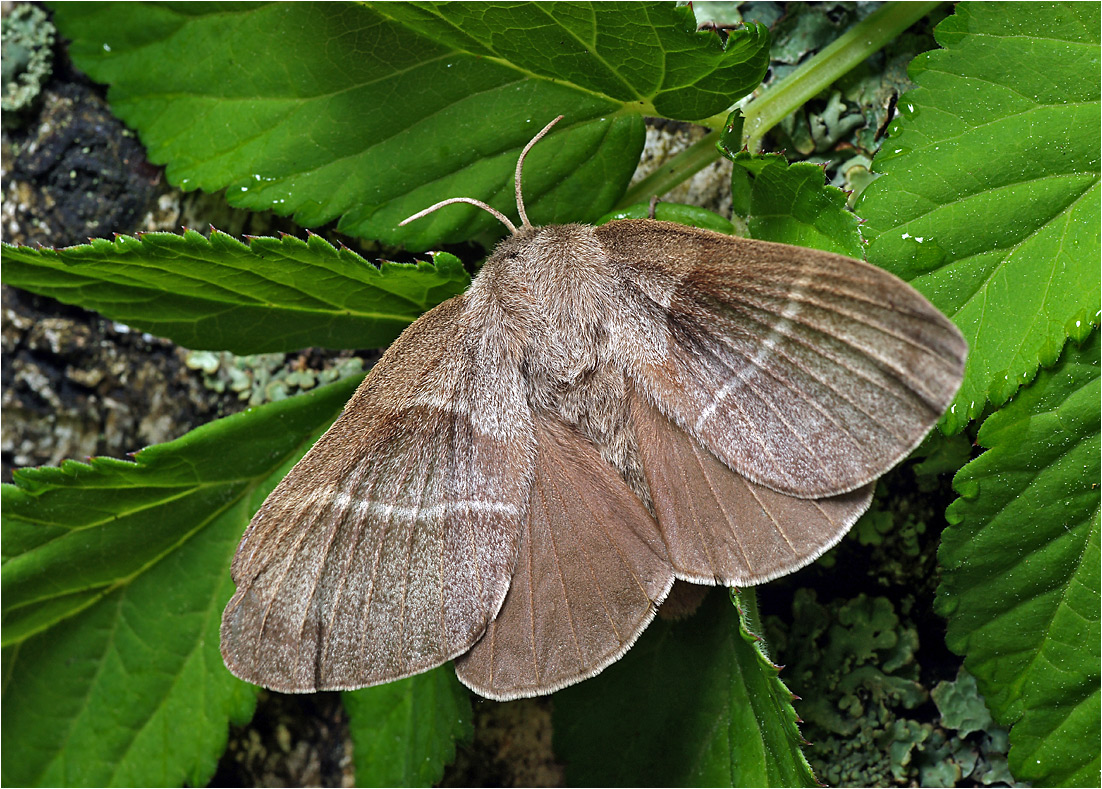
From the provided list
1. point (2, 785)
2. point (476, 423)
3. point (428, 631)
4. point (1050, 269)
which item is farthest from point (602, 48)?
point (2, 785)

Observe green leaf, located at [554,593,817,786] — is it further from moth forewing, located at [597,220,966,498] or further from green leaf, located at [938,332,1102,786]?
moth forewing, located at [597,220,966,498]

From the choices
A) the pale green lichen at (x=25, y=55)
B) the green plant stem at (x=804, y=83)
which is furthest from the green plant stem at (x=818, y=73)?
the pale green lichen at (x=25, y=55)

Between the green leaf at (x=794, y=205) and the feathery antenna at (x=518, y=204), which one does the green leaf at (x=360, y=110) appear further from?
the green leaf at (x=794, y=205)

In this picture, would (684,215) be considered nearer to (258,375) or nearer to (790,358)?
(790,358)

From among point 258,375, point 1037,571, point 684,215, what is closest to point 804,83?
point 684,215

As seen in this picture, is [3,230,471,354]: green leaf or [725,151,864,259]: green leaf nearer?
[725,151,864,259]: green leaf

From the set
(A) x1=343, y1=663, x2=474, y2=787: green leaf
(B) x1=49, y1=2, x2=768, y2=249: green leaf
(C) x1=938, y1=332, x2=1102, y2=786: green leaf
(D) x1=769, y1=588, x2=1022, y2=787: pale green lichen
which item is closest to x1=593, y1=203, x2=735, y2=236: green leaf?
(B) x1=49, y1=2, x2=768, y2=249: green leaf

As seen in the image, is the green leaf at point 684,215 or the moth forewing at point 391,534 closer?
the moth forewing at point 391,534
